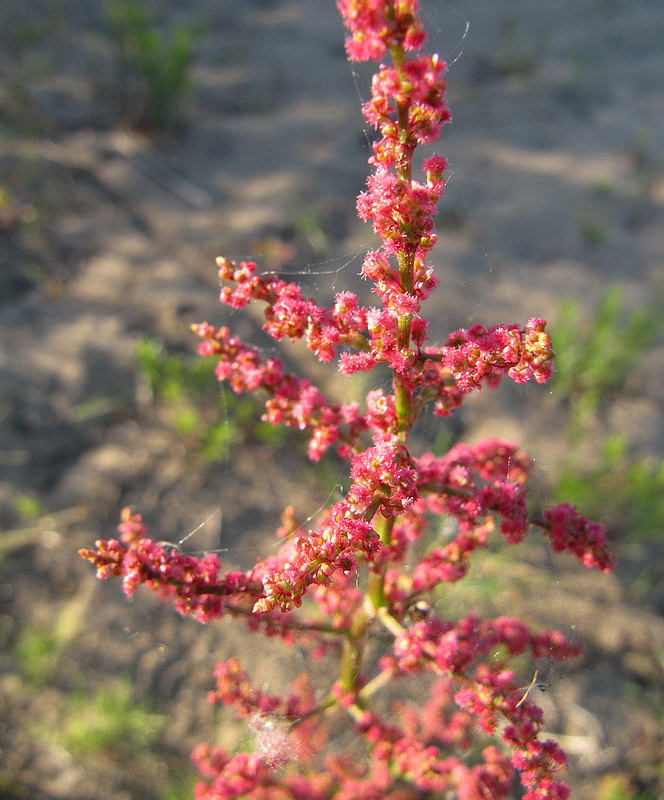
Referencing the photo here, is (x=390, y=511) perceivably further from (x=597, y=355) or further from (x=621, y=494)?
(x=597, y=355)

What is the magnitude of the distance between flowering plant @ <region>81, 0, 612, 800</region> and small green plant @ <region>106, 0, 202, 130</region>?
3429 mm

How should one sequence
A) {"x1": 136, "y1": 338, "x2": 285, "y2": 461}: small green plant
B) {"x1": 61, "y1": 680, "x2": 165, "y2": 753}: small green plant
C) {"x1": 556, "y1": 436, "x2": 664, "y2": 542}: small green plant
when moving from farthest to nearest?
{"x1": 136, "y1": 338, "x2": 285, "y2": 461}: small green plant < {"x1": 556, "y1": 436, "x2": 664, "y2": 542}: small green plant < {"x1": 61, "y1": 680, "x2": 165, "y2": 753}: small green plant

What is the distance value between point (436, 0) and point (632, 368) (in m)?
3.70

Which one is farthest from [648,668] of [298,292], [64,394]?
[64,394]

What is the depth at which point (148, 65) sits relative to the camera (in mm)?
4219

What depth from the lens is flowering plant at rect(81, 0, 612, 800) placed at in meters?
1.03

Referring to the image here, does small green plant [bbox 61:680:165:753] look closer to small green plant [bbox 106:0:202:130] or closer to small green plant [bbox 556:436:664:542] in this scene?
small green plant [bbox 556:436:664:542]

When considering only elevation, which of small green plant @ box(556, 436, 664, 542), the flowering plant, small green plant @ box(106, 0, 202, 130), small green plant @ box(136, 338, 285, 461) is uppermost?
small green plant @ box(106, 0, 202, 130)

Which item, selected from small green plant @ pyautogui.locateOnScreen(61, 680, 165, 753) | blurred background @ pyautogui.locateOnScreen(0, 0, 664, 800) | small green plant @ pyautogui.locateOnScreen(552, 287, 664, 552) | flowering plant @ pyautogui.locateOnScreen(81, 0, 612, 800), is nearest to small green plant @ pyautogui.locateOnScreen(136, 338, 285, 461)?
blurred background @ pyautogui.locateOnScreen(0, 0, 664, 800)

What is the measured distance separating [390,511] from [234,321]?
101 inches

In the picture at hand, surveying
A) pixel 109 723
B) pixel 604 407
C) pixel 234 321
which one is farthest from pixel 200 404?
pixel 604 407

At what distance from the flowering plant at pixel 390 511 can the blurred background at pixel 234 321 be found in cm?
17

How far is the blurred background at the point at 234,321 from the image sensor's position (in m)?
2.61

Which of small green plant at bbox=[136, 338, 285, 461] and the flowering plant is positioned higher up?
small green plant at bbox=[136, 338, 285, 461]
